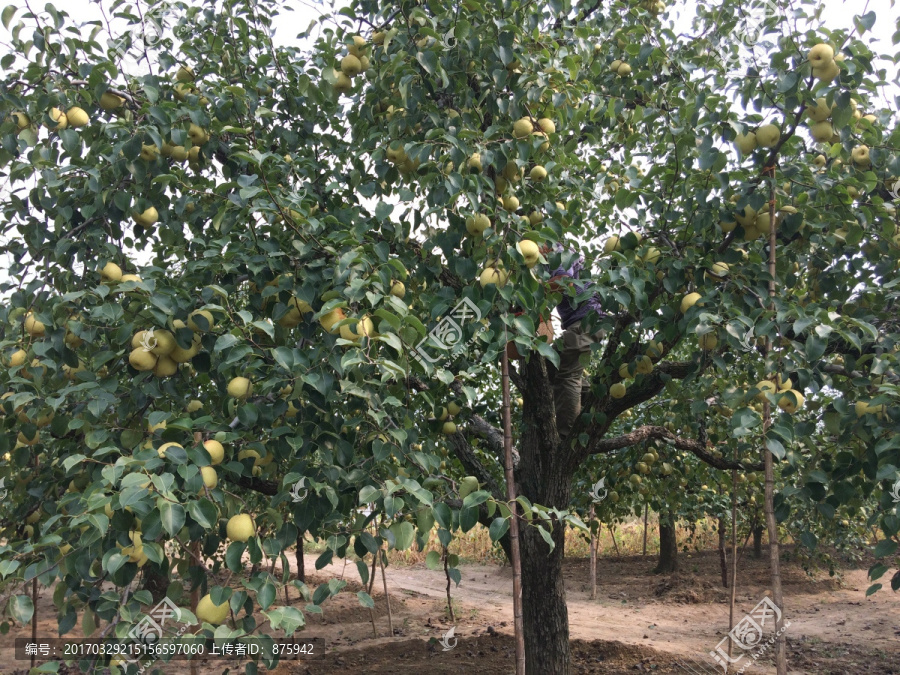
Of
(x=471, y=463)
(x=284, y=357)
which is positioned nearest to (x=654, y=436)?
(x=471, y=463)

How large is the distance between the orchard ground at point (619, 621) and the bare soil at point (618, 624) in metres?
0.02

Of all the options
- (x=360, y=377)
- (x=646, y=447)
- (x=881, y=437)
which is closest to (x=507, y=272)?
(x=360, y=377)

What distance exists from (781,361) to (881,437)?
35cm

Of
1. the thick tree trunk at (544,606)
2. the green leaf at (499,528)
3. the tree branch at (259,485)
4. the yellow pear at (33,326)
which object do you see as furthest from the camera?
the thick tree trunk at (544,606)

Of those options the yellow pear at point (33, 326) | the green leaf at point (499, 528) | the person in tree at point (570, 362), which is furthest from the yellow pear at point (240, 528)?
the person in tree at point (570, 362)

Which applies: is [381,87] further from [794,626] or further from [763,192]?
[794,626]

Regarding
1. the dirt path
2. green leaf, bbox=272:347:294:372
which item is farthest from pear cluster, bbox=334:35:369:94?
the dirt path

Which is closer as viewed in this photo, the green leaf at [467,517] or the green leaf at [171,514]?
the green leaf at [171,514]

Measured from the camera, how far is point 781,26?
7.20 ft

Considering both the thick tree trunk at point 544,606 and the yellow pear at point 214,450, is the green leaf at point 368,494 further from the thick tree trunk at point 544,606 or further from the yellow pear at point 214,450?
the thick tree trunk at point 544,606

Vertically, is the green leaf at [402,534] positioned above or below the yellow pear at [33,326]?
below

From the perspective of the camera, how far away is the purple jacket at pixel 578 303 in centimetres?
285

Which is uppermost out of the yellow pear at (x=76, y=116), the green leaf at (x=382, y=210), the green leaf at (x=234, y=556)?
the yellow pear at (x=76, y=116)

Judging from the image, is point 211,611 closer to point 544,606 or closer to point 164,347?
point 164,347
